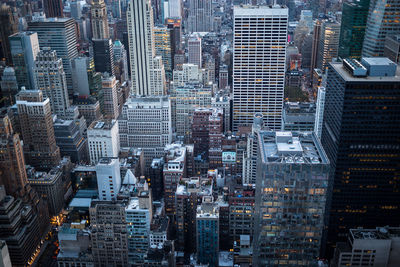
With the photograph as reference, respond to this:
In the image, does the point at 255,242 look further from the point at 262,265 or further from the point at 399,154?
the point at 399,154

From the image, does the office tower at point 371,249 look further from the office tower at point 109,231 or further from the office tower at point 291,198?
the office tower at point 109,231

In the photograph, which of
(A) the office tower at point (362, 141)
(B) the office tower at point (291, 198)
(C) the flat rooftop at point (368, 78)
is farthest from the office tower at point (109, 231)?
(C) the flat rooftop at point (368, 78)

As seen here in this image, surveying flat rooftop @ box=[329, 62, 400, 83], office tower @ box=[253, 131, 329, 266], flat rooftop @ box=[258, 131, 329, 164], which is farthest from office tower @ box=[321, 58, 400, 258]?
office tower @ box=[253, 131, 329, 266]

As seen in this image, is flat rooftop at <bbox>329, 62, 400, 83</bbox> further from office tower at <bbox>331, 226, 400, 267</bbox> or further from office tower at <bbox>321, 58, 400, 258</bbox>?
office tower at <bbox>331, 226, 400, 267</bbox>

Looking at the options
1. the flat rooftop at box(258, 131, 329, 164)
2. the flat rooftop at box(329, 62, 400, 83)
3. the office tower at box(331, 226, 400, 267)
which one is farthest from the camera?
the flat rooftop at box(329, 62, 400, 83)

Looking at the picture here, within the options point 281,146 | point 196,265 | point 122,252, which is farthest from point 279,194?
point 122,252

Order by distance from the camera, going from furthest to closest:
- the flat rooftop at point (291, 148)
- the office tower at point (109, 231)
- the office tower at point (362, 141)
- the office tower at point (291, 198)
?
1. the office tower at point (109, 231)
2. the office tower at point (362, 141)
3. the flat rooftop at point (291, 148)
4. the office tower at point (291, 198)
